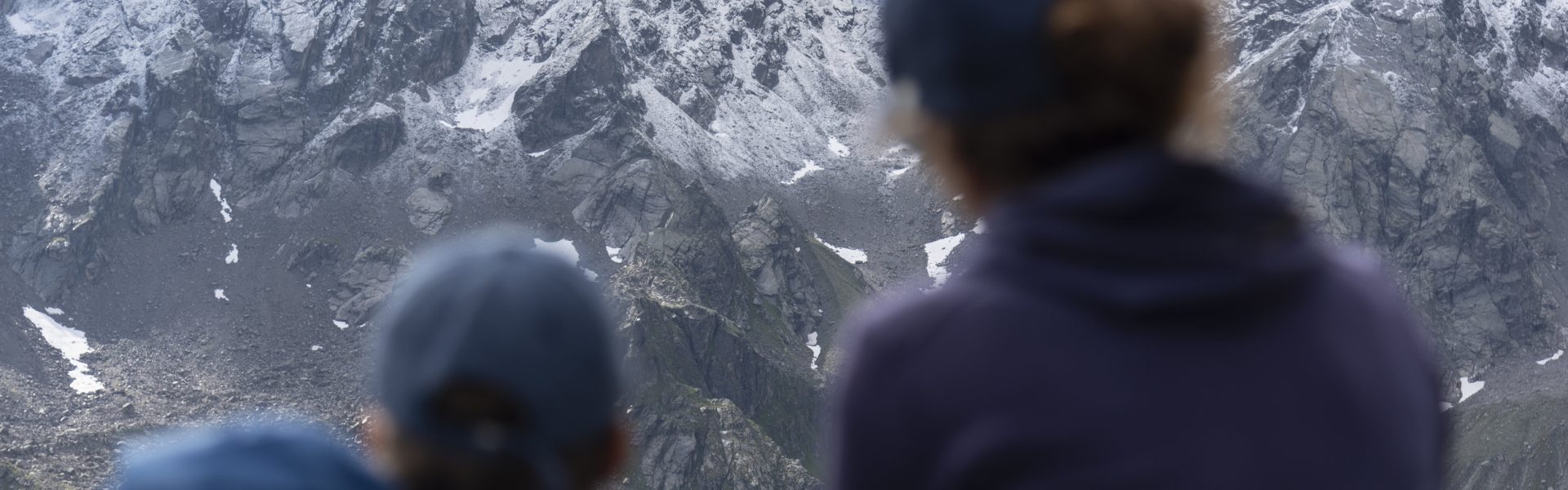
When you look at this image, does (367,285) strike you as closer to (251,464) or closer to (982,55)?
(251,464)

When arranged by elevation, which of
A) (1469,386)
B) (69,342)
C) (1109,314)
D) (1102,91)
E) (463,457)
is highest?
(1102,91)

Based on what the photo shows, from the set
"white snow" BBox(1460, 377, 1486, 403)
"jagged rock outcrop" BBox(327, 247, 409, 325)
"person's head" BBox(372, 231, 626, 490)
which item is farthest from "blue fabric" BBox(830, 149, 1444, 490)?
"white snow" BBox(1460, 377, 1486, 403)

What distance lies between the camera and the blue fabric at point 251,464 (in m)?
3.21

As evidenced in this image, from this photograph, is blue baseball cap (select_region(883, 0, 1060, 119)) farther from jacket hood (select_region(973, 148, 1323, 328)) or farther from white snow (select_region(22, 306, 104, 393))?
white snow (select_region(22, 306, 104, 393))

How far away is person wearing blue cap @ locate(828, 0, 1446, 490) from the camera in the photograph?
2.97 metres

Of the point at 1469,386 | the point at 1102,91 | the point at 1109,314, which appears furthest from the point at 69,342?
the point at 1109,314

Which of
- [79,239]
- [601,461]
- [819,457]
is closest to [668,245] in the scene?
[819,457]

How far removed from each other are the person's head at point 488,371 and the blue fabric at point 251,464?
0.45 ft

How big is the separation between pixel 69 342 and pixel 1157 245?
20731cm

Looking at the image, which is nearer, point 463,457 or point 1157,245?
point 1157,245

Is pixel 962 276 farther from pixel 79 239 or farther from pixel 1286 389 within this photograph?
pixel 79 239

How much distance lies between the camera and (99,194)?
655 ft

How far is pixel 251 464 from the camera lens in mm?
3311

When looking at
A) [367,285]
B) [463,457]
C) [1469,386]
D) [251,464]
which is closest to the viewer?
[251,464]
